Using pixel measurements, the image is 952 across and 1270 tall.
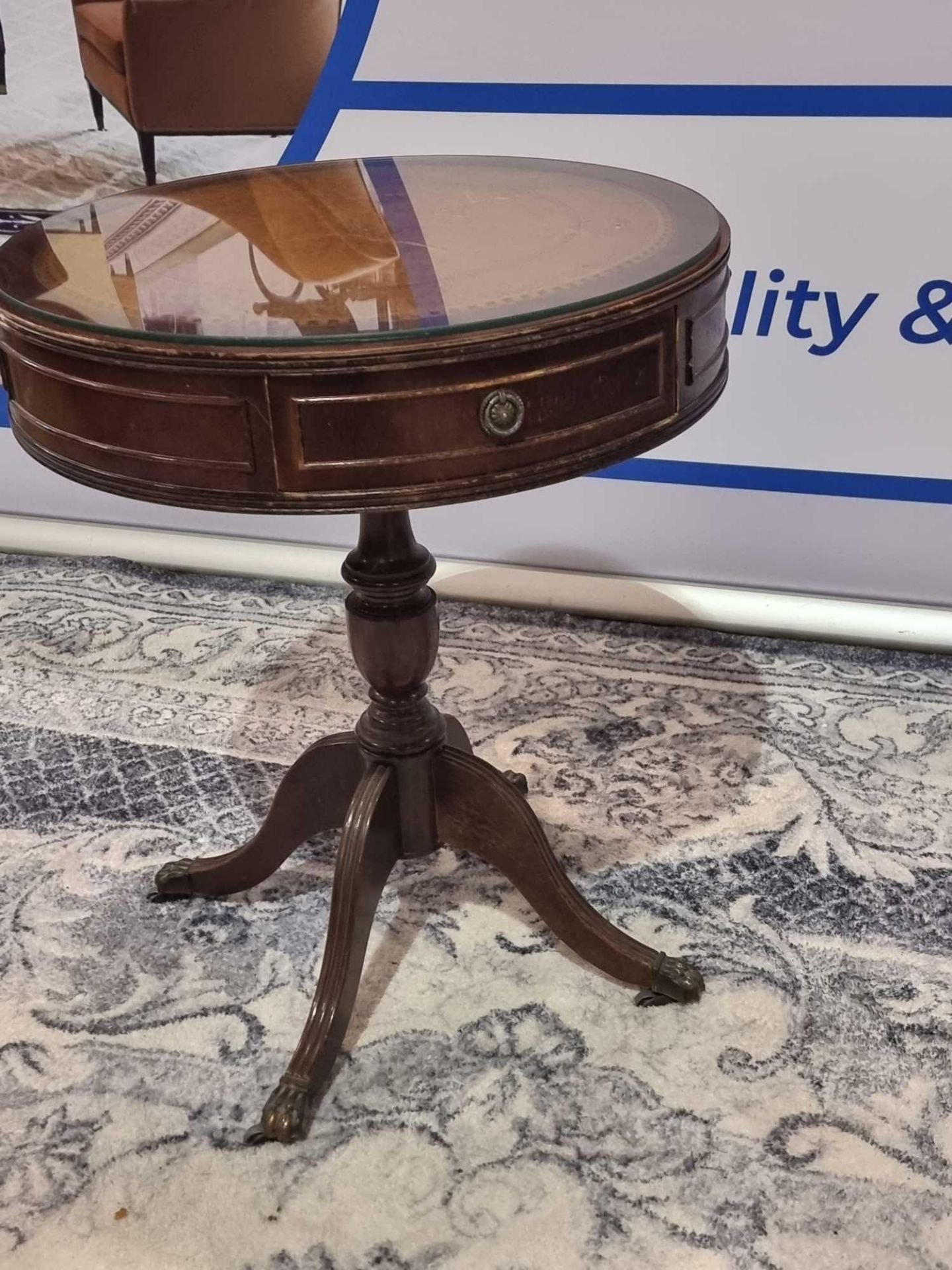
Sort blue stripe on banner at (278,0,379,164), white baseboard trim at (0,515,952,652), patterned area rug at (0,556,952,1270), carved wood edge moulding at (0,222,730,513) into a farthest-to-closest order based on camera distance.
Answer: white baseboard trim at (0,515,952,652) → blue stripe on banner at (278,0,379,164) → patterned area rug at (0,556,952,1270) → carved wood edge moulding at (0,222,730,513)

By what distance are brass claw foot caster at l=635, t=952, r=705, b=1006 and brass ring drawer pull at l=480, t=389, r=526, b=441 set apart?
2.43 feet

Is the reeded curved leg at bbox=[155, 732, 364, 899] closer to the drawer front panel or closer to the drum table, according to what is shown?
the drum table

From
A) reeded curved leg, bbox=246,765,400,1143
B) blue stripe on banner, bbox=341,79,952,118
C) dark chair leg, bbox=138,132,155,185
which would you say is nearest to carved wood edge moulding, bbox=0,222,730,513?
reeded curved leg, bbox=246,765,400,1143

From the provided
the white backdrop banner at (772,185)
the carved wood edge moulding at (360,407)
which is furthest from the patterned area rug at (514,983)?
the carved wood edge moulding at (360,407)

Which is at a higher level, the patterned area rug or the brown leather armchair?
the brown leather armchair

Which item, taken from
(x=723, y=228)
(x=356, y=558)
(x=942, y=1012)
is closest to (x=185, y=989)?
(x=356, y=558)

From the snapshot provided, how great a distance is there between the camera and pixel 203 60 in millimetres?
2105

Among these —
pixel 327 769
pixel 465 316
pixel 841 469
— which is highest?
pixel 465 316

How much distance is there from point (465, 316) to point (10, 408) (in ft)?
1.70

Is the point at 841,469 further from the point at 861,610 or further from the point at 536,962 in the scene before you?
the point at 536,962

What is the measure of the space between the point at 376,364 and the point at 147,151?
1.53 m

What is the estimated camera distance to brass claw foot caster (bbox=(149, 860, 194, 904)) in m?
1.69

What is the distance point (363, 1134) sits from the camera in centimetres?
135

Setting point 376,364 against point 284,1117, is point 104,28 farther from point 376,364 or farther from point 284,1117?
point 284,1117
